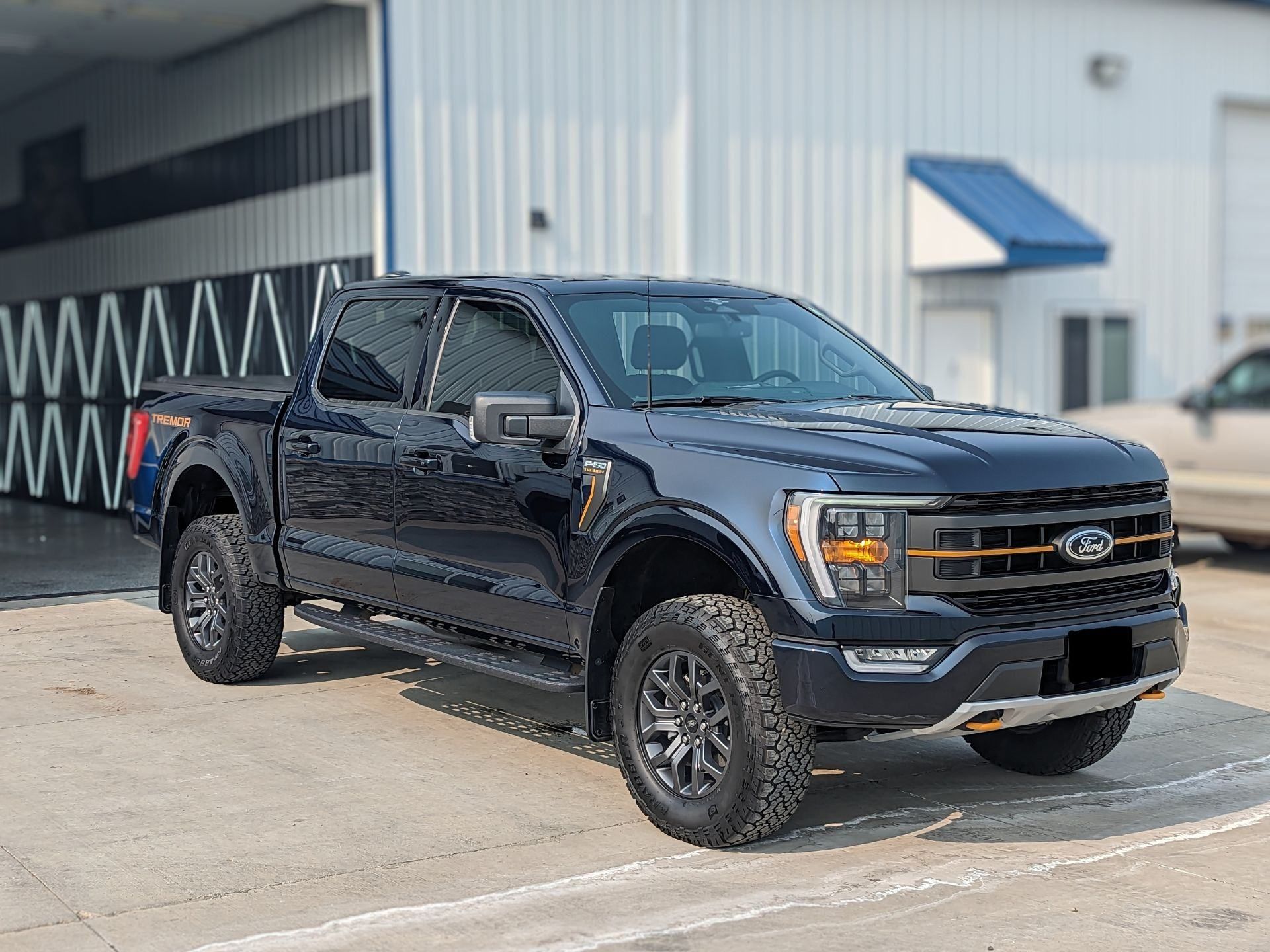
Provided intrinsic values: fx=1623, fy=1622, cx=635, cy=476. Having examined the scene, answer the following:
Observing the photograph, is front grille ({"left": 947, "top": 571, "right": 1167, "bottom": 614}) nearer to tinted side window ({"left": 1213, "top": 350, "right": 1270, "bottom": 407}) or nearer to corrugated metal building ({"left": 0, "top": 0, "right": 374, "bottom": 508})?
tinted side window ({"left": 1213, "top": 350, "right": 1270, "bottom": 407})

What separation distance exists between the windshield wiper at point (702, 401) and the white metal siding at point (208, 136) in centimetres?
882

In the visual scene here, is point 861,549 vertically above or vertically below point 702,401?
below

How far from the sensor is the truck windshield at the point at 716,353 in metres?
6.53

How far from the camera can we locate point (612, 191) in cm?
1530

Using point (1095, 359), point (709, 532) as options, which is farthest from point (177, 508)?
point (1095, 359)

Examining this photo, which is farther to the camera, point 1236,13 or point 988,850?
point 1236,13

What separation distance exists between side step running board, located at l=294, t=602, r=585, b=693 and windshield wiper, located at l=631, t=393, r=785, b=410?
1.10 metres

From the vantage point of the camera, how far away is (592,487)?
6168mm

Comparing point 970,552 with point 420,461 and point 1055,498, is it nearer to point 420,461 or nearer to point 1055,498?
point 1055,498

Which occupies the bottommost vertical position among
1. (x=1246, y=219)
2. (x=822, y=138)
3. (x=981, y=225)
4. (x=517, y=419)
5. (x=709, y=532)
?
(x=709, y=532)

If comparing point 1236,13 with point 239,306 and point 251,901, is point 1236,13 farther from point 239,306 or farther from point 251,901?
point 251,901

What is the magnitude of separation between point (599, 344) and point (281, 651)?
3.79 metres

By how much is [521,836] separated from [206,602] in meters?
3.27

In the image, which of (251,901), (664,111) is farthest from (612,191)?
(251,901)
